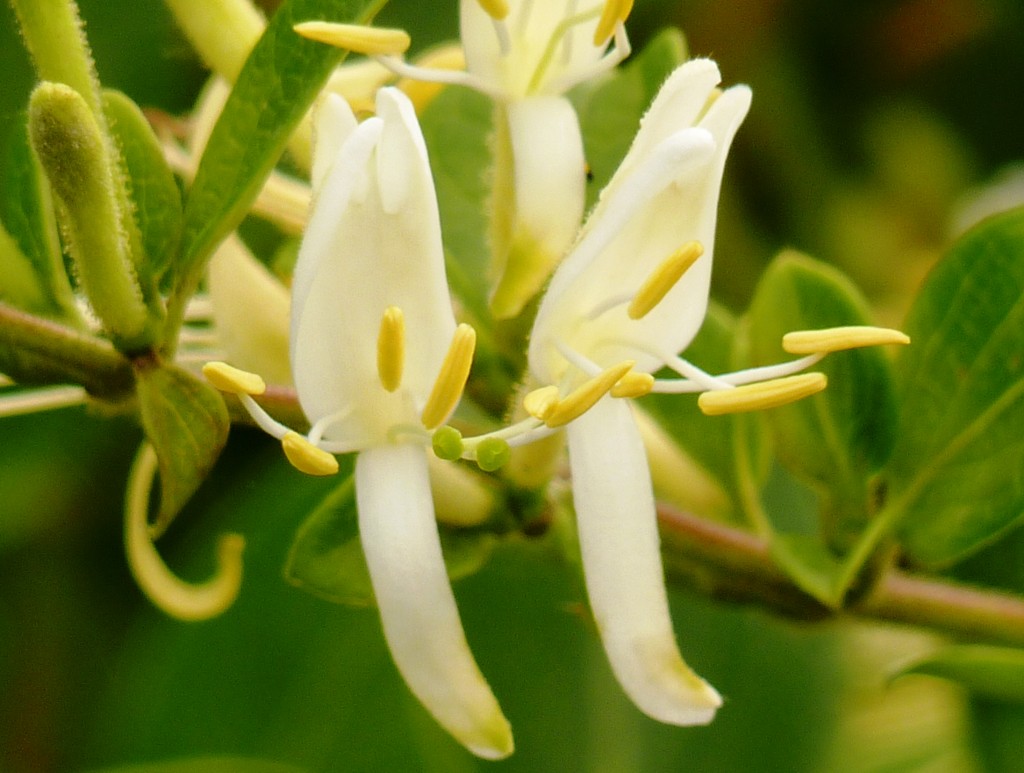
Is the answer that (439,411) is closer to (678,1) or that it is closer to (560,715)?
(560,715)

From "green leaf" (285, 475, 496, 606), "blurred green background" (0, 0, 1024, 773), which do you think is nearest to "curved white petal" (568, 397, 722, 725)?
"green leaf" (285, 475, 496, 606)

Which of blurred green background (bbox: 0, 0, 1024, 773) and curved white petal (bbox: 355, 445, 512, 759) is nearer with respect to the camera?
curved white petal (bbox: 355, 445, 512, 759)

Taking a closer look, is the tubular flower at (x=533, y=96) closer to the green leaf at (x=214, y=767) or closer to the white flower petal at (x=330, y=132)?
the white flower petal at (x=330, y=132)

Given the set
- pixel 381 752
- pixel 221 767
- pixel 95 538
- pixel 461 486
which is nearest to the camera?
pixel 461 486

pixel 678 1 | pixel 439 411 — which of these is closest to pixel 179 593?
pixel 439 411

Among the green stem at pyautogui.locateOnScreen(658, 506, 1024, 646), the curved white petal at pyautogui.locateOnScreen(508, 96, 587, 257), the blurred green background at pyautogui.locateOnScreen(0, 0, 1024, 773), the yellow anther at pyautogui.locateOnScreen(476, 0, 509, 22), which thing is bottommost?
the blurred green background at pyautogui.locateOnScreen(0, 0, 1024, 773)

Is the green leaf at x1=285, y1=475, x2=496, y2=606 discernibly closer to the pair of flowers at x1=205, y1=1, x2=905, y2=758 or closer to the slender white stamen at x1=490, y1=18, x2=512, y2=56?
the pair of flowers at x1=205, y1=1, x2=905, y2=758
